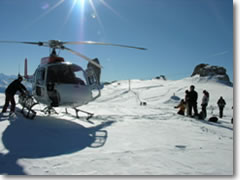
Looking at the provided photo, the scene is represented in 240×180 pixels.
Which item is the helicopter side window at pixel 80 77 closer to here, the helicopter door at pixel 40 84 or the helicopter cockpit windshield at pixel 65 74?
the helicopter cockpit windshield at pixel 65 74

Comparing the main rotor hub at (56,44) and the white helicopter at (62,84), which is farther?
the main rotor hub at (56,44)

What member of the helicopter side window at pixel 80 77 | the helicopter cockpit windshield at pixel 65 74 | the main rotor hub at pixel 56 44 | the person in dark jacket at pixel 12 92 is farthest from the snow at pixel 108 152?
the main rotor hub at pixel 56 44

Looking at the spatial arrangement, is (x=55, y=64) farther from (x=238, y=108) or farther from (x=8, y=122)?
(x=238, y=108)

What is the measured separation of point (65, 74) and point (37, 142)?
3.03 metres

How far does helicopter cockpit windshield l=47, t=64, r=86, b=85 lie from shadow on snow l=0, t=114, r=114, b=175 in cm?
174

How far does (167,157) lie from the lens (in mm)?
2988

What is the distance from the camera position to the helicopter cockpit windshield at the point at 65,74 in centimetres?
597

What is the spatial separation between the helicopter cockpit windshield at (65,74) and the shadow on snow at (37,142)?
1744 mm

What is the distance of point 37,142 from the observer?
357cm

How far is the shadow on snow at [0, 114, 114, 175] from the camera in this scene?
9.02 ft

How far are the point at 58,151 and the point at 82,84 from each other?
3263 mm

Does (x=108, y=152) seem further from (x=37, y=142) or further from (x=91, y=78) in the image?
(x=91, y=78)

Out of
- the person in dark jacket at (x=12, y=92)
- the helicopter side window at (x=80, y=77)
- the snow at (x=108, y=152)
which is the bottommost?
the snow at (x=108, y=152)

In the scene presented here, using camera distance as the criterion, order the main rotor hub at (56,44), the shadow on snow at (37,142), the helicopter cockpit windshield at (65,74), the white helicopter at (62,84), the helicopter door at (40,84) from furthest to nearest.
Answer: the main rotor hub at (56,44)
the helicopter door at (40,84)
the helicopter cockpit windshield at (65,74)
the white helicopter at (62,84)
the shadow on snow at (37,142)
